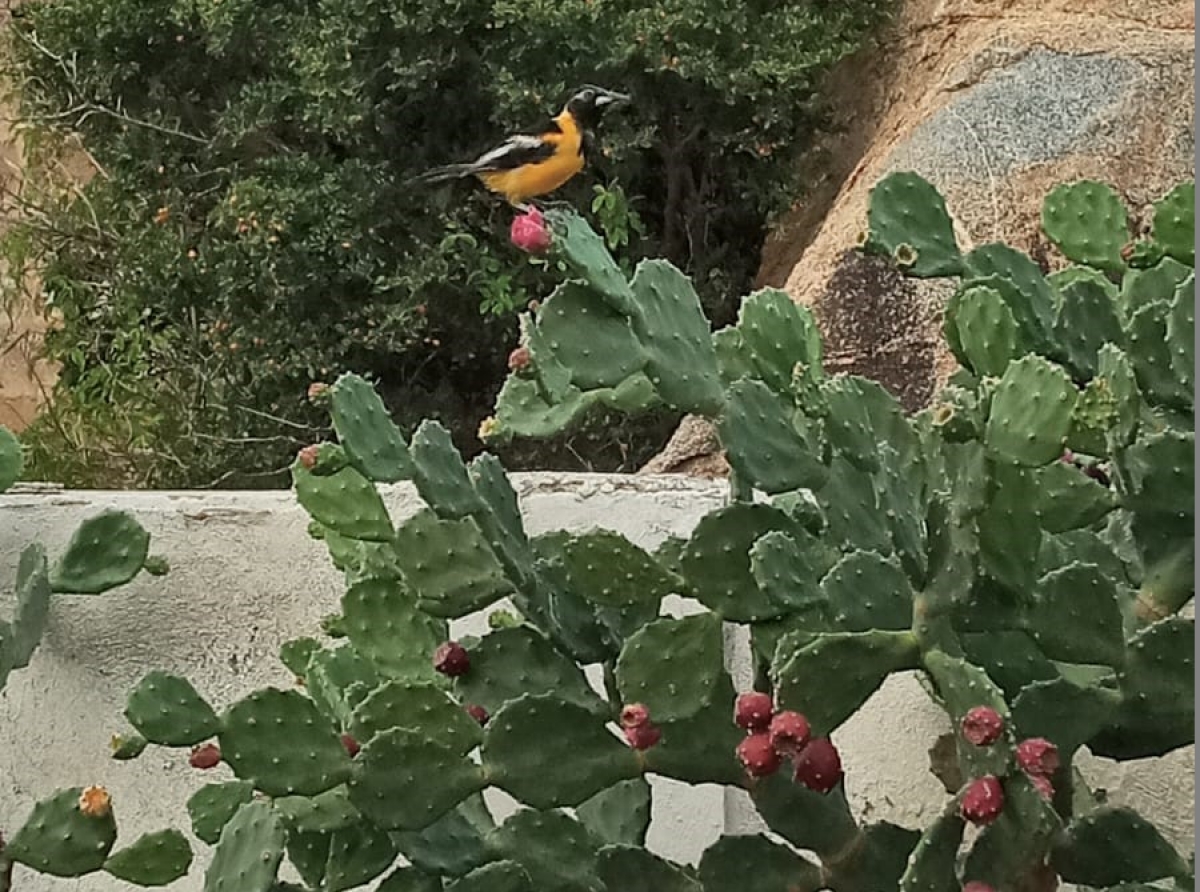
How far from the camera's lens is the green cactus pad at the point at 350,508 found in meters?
1.31

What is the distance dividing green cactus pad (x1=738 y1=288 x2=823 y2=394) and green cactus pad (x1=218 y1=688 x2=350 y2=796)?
1.40 ft

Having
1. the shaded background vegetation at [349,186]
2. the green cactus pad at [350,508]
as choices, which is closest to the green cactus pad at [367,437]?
the green cactus pad at [350,508]

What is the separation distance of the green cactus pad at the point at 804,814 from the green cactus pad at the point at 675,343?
279mm

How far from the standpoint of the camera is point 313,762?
1.06 meters

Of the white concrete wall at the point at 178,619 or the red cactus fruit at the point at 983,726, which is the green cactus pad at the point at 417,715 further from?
the white concrete wall at the point at 178,619

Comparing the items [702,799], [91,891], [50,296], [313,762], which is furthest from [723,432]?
[50,296]

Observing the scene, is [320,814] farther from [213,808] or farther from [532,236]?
[532,236]

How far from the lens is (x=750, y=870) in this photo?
1.11m

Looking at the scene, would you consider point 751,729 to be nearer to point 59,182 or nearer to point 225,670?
point 225,670

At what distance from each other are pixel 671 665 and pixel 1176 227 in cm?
64

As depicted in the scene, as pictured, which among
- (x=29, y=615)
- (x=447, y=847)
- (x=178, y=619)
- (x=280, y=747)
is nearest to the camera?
(x=280, y=747)

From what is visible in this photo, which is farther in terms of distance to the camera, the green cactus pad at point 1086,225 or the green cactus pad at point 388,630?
the green cactus pad at point 1086,225

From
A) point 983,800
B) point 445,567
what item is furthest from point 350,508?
point 983,800

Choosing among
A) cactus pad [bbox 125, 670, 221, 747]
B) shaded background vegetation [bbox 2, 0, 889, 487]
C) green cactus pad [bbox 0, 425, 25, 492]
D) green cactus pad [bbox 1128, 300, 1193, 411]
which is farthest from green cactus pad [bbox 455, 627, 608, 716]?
shaded background vegetation [bbox 2, 0, 889, 487]
